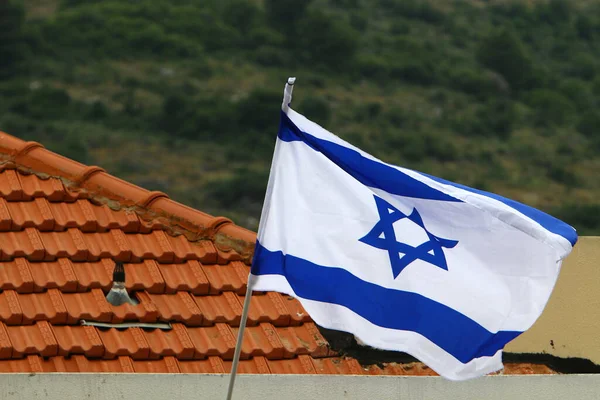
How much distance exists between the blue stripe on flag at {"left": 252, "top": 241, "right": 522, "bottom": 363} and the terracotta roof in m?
1.75

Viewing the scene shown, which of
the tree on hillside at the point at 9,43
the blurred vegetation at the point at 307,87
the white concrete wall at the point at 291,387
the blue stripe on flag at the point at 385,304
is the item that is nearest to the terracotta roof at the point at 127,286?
the white concrete wall at the point at 291,387

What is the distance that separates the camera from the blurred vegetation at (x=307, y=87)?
193ft

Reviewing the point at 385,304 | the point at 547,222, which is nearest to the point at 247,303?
the point at 385,304

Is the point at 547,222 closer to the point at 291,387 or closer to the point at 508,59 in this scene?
the point at 291,387

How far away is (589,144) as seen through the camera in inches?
2576

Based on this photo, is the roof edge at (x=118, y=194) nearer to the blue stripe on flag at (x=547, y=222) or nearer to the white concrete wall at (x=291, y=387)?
the white concrete wall at (x=291, y=387)

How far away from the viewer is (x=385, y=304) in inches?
224

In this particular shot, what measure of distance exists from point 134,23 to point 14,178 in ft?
213

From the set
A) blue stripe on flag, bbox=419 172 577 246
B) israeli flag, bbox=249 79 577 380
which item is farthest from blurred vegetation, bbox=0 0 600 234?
israeli flag, bbox=249 79 577 380

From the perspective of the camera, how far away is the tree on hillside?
66.1 m

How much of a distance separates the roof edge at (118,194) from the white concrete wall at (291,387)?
5.68 feet

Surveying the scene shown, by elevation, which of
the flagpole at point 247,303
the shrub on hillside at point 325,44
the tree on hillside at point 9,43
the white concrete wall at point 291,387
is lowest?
the tree on hillside at point 9,43


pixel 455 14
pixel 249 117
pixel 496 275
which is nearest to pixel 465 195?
pixel 496 275

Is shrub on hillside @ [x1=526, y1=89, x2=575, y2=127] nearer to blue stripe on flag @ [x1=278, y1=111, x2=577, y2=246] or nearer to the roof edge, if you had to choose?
the roof edge
